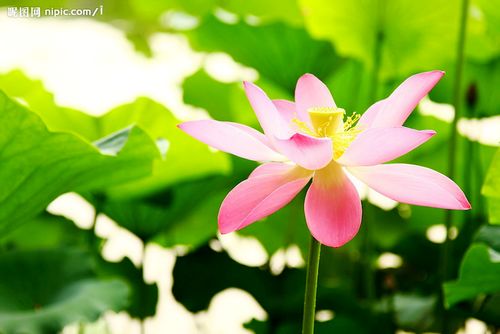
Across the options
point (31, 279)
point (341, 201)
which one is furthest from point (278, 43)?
point (341, 201)

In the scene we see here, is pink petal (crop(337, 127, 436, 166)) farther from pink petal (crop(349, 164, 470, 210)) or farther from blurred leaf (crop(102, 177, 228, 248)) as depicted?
blurred leaf (crop(102, 177, 228, 248))

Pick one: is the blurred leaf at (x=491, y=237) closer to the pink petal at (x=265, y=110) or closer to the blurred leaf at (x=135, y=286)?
the pink petal at (x=265, y=110)

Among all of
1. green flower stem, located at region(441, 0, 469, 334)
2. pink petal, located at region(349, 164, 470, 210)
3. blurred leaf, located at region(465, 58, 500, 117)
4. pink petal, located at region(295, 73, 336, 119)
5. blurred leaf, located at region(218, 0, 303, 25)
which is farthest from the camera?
blurred leaf, located at region(218, 0, 303, 25)

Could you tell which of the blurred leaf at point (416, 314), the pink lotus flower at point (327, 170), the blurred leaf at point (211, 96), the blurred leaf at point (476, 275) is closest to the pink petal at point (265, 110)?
the pink lotus flower at point (327, 170)

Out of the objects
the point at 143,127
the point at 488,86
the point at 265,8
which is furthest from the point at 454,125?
the point at 265,8

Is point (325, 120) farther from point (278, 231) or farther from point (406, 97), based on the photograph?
point (278, 231)

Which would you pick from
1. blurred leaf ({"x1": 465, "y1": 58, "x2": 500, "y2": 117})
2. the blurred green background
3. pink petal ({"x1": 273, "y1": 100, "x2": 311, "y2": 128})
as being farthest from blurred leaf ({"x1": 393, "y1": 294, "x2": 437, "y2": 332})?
pink petal ({"x1": 273, "y1": 100, "x2": 311, "y2": 128})
